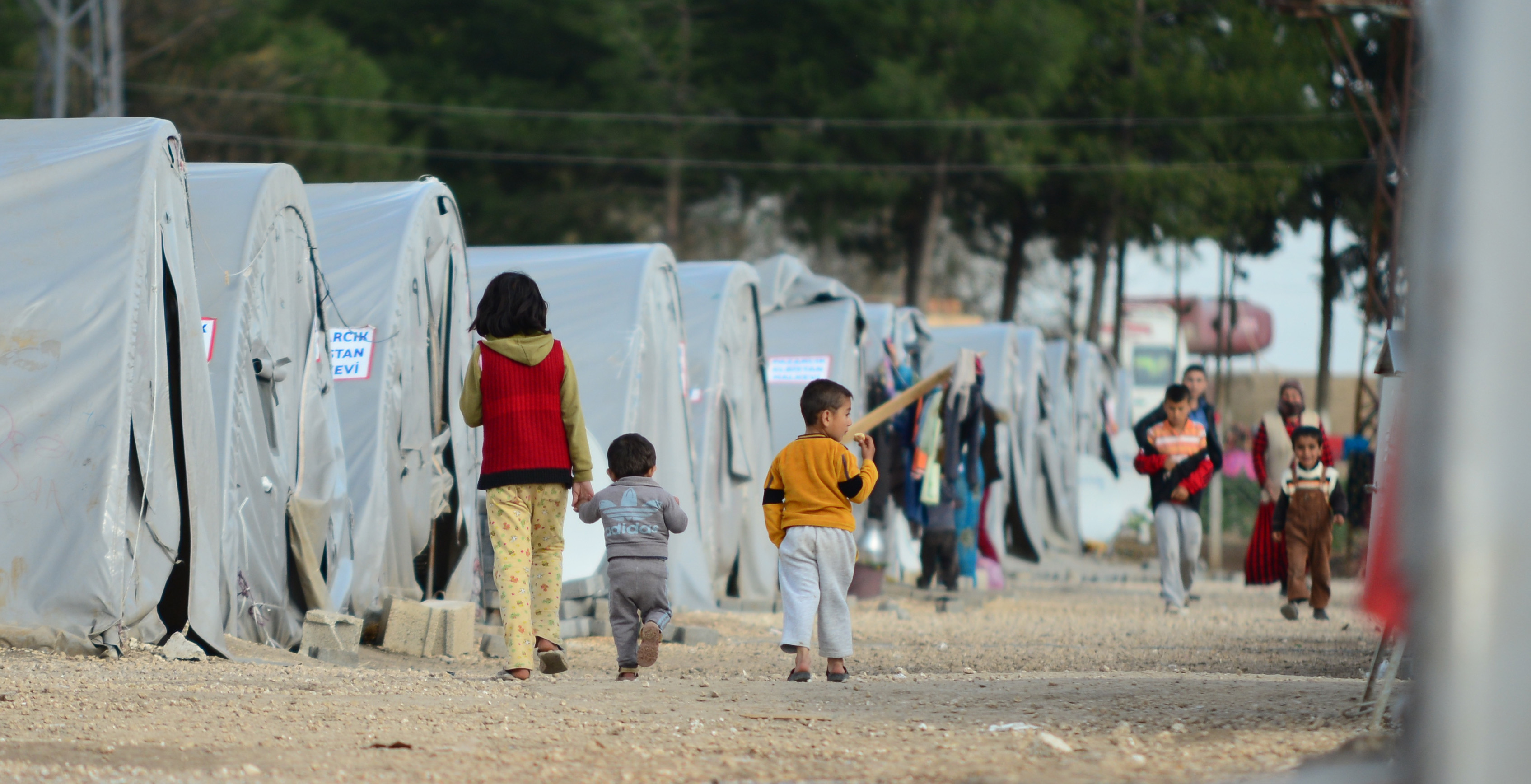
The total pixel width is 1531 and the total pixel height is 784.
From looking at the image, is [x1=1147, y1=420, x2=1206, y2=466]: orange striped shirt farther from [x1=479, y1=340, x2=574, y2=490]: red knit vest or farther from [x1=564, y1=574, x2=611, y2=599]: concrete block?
[x1=479, y1=340, x2=574, y2=490]: red knit vest

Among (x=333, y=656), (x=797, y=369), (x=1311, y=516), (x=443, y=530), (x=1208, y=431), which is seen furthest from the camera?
(x=797, y=369)

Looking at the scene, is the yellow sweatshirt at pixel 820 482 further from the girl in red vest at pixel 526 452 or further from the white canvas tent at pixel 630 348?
the white canvas tent at pixel 630 348

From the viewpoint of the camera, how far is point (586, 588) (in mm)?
9203

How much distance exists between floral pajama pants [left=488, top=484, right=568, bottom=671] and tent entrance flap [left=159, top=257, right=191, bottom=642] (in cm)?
122

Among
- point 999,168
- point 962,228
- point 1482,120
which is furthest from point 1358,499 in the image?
point 1482,120

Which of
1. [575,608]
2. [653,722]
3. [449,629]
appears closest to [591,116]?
[575,608]

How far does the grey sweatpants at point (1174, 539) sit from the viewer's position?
11.5 meters

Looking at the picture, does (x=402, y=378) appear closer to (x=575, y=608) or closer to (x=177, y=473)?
(x=575, y=608)

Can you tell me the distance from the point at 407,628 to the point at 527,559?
1489 millimetres

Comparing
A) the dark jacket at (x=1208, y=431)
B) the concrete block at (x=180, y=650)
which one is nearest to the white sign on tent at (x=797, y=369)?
the dark jacket at (x=1208, y=431)

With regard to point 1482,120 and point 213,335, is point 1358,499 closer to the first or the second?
point 213,335

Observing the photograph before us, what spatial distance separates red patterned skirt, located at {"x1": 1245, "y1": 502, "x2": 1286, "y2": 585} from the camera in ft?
37.1

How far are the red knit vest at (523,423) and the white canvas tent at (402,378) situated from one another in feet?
6.33

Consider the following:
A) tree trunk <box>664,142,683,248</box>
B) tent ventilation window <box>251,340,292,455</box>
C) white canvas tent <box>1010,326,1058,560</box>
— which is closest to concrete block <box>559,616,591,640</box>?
tent ventilation window <box>251,340,292,455</box>
